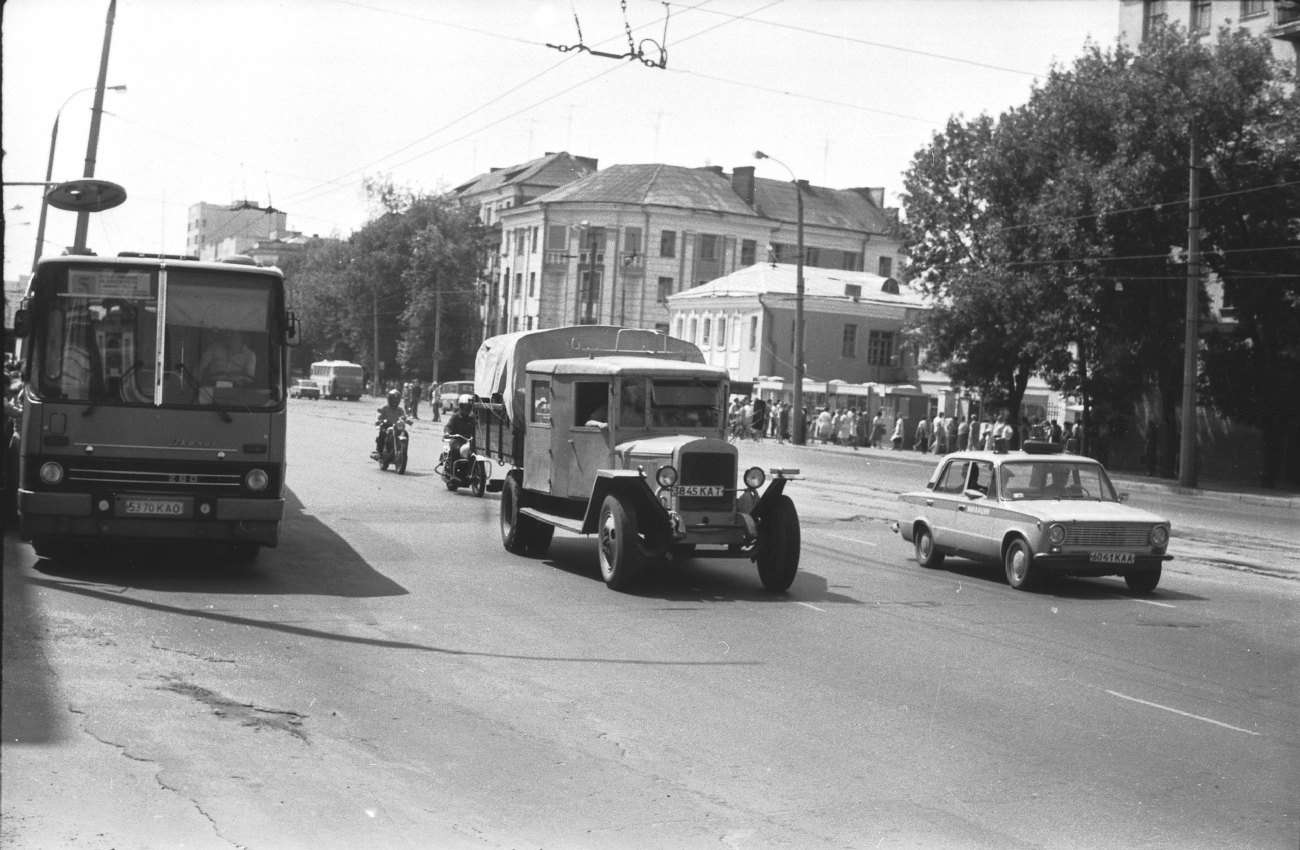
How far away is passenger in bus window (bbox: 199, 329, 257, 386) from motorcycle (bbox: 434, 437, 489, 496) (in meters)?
11.2

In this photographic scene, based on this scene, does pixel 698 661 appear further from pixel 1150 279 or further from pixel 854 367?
pixel 854 367

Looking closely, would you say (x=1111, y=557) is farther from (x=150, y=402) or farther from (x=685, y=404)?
(x=150, y=402)

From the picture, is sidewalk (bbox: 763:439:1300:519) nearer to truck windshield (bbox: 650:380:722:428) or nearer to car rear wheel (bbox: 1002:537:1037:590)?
car rear wheel (bbox: 1002:537:1037:590)

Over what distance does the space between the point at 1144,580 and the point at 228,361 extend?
914 cm

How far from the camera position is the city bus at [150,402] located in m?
12.3

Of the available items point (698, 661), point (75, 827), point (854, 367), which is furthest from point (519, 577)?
point (854, 367)

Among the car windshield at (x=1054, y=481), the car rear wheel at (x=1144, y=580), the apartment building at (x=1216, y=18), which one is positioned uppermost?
the apartment building at (x=1216, y=18)

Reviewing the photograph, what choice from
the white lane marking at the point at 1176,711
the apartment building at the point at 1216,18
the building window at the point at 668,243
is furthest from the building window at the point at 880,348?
the white lane marking at the point at 1176,711

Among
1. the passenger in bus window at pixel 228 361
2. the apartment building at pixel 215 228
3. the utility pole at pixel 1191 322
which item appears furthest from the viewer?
the apartment building at pixel 215 228

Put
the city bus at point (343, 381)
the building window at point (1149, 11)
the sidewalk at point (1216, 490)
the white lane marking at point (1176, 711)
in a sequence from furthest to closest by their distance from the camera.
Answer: the city bus at point (343, 381) < the building window at point (1149, 11) < the sidewalk at point (1216, 490) < the white lane marking at point (1176, 711)

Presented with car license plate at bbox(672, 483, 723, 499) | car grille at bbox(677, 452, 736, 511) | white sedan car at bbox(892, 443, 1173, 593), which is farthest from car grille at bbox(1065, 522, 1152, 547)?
car license plate at bbox(672, 483, 723, 499)

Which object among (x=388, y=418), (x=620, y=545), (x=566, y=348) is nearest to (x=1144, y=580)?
(x=620, y=545)

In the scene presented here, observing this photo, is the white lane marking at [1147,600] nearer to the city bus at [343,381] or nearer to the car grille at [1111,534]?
the car grille at [1111,534]

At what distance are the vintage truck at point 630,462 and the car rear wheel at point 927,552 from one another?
8.47 ft
